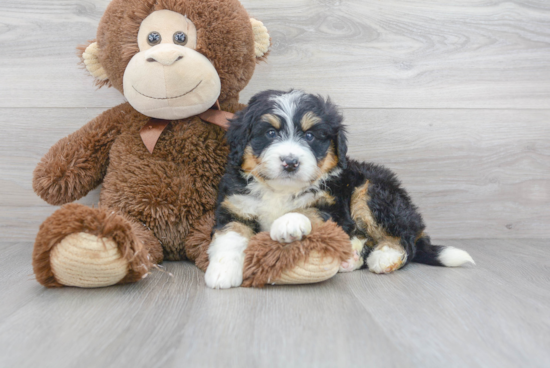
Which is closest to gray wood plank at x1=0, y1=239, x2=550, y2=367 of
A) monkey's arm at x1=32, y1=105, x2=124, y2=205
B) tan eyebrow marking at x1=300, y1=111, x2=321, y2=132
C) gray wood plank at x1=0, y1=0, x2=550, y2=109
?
monkey's arm at x1=32, y1=105, x2=124, y2=205

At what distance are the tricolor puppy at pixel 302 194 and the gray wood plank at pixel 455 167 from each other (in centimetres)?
53

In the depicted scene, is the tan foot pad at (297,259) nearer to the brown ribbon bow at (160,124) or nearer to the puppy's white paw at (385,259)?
the puppy's white paw at (385,259)

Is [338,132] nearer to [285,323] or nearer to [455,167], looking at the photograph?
[285,323]

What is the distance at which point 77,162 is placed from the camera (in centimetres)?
193

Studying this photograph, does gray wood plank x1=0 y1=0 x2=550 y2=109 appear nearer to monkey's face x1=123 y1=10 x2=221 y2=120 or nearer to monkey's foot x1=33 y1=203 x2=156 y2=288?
monkey's face x1=123 y1=10 x2=221 y2=120

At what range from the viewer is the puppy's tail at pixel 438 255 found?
196 centimetres

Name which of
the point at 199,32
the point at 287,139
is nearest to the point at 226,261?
the point at 287,139

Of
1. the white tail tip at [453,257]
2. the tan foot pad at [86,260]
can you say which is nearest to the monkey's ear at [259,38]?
the tan foot pad at [86,260]

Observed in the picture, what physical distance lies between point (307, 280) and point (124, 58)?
1179 mm

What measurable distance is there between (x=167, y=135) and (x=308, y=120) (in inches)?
26.6

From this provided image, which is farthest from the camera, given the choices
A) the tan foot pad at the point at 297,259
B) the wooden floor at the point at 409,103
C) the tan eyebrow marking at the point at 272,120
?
the wooden floor at the point at 409,103

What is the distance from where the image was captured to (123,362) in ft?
3.38

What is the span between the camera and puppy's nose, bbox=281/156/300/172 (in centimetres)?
157

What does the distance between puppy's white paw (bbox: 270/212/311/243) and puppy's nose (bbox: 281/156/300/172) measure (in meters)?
0.18
